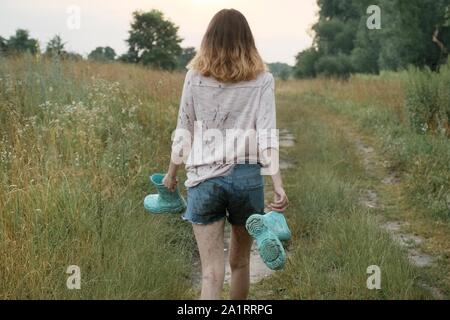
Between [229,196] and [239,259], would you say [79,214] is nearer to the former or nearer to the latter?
[239,259]

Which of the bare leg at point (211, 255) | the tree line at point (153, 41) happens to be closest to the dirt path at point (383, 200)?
the bare leg at point (211, 255)

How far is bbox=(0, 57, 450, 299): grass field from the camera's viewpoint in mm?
3555

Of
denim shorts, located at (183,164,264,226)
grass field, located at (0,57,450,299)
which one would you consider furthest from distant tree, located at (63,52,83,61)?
denim shorts, located at (183,164,264,226)

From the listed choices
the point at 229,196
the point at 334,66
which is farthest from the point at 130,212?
the point at 334,66

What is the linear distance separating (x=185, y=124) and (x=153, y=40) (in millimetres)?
42797

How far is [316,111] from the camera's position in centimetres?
1750

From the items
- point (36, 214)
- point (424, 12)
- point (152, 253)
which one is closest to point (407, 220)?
point (152, 253)

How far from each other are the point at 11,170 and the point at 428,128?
304 inches

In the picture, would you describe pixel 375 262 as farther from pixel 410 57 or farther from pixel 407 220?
pixel 410 57

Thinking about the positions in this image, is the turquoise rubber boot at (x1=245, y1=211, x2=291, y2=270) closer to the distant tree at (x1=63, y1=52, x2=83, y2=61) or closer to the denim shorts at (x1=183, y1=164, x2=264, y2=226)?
the denim shorts at (x1=183, y1=164, x2=264, y2=226)

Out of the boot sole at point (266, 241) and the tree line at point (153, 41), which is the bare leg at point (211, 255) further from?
the tree line at point (153, 41)

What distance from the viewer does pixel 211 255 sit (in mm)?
2859

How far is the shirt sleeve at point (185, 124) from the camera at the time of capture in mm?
2787

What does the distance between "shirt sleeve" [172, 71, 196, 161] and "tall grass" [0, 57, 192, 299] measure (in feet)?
3.46
